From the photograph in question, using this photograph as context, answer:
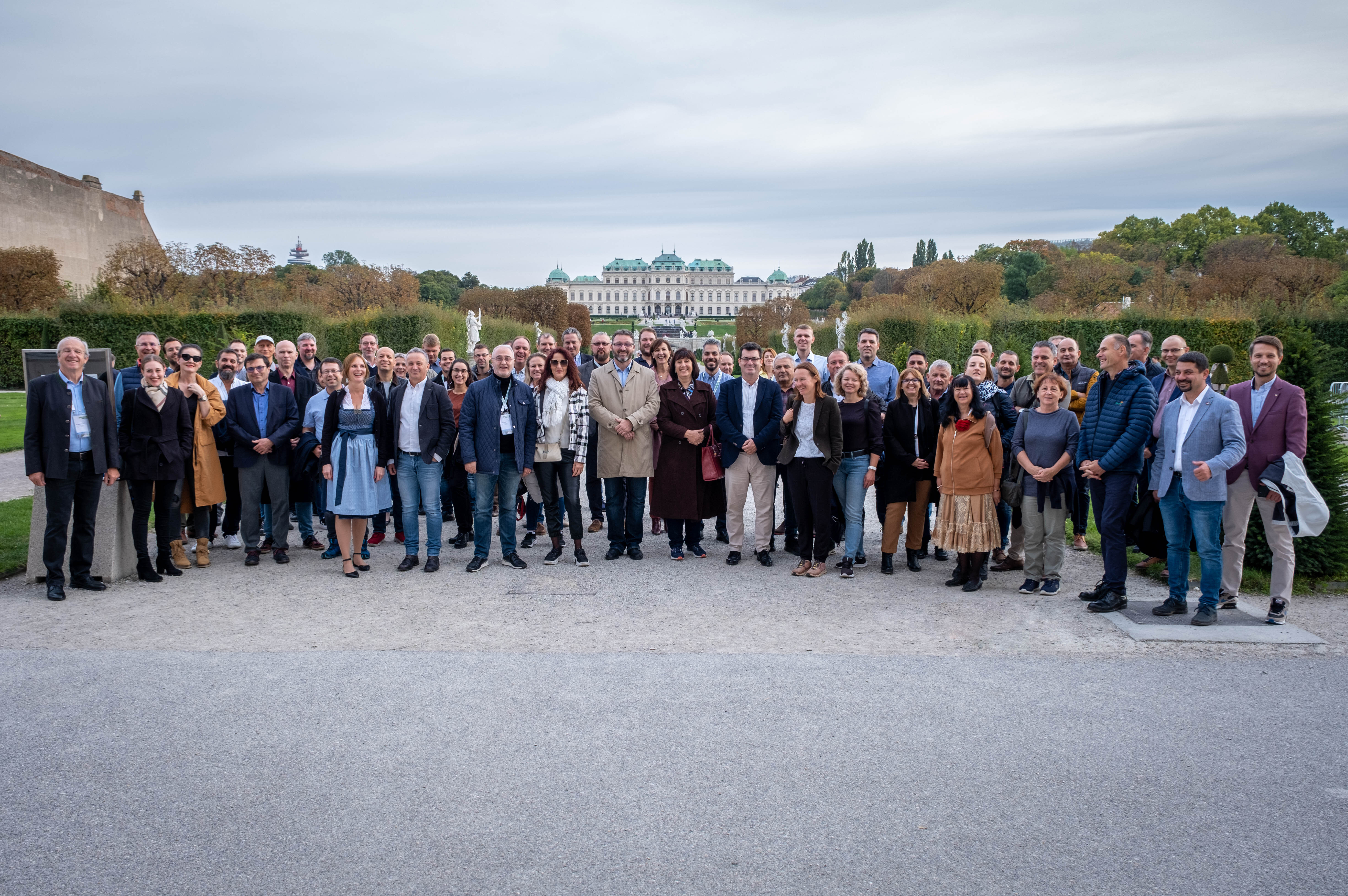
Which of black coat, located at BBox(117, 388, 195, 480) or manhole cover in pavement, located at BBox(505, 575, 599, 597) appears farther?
black coat, located at BBox(117, 388, 195, 480)

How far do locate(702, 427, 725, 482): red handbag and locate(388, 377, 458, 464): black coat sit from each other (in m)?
2.51

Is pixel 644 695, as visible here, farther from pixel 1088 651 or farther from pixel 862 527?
pixel 862 527

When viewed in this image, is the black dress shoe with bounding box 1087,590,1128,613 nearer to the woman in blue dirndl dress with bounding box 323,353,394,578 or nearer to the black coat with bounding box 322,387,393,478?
the black coat with bounding box 322,387,393,478

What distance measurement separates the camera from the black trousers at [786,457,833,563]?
314 inches

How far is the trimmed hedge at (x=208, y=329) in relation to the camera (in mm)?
28766

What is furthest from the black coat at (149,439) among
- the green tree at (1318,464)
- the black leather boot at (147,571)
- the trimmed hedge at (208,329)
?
the trimmed hedge at (208,329)

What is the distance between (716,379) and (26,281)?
42265 millimetres

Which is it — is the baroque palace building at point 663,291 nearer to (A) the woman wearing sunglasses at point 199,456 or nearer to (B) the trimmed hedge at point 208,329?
(B) the trimmed hedge at point 208,329

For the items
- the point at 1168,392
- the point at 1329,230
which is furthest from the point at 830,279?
the point at 1168,392

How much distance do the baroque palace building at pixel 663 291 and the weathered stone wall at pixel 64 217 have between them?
358 feet

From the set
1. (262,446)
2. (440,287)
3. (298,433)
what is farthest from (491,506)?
(440,287)

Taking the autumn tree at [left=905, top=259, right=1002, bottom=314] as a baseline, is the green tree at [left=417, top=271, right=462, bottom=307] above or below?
above

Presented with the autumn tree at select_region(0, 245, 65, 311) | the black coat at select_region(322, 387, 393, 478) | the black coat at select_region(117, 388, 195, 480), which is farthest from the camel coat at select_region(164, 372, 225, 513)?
the autumn tree at select_region(0, 245, 65, 311)

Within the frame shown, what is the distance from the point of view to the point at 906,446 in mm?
8133
